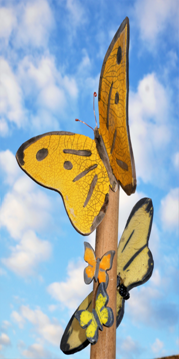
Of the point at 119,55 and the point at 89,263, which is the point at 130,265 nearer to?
the point at 89,263

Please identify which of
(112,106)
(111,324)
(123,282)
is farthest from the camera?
(123,282)

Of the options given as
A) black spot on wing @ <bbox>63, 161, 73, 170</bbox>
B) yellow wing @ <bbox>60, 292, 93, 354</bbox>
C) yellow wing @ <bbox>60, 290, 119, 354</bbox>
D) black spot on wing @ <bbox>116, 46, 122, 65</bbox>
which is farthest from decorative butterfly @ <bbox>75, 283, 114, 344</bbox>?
black spot on wing @ <bbox>116, 46, 122, 65</bbox>

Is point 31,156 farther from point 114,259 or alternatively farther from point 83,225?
point 114,259

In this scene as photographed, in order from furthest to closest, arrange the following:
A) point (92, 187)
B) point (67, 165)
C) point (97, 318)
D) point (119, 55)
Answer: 1. point (67, 165)
2. point (92, 187)
3. point (119, 55)
4. point (97, 318)

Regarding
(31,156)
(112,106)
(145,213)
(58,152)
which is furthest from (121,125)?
(145,213)

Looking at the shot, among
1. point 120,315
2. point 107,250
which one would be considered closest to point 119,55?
point 107,250

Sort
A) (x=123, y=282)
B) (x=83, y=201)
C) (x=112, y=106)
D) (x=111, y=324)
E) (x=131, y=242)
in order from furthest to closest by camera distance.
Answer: (x=131, y=242), (x=123, y=282), (x=83, y=201), (x=112, y=106), (x=111, y=324)

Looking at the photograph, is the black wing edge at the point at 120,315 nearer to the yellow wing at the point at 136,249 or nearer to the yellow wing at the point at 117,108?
the yellow wing at the point at 136,249
